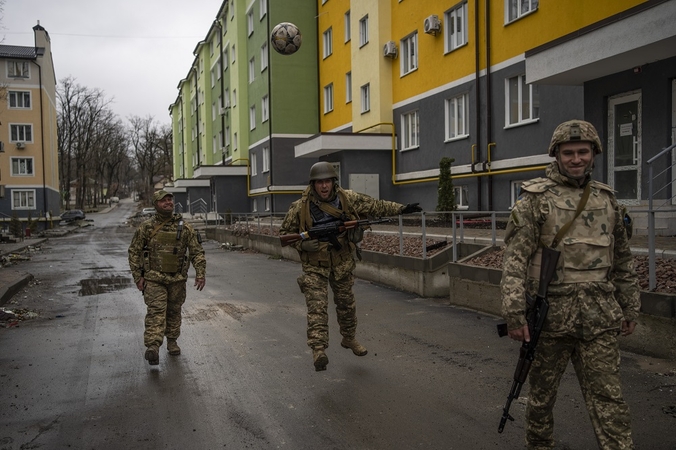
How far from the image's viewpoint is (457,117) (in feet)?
61.9

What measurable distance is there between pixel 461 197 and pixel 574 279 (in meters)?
15.8

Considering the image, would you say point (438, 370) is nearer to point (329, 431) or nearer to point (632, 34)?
point (329, 431)

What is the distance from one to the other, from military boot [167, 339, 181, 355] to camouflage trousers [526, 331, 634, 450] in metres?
4.07

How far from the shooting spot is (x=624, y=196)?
39.6 feet

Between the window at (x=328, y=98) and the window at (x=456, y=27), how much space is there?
10.9 m

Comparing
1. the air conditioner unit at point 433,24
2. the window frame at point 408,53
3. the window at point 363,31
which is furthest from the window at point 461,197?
the window at point 363,31

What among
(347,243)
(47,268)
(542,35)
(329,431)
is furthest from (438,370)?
(47,268)

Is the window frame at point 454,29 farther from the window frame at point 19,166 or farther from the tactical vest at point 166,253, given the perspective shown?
the window frame at point 19,166

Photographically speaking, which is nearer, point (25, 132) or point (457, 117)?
point (457, 117)

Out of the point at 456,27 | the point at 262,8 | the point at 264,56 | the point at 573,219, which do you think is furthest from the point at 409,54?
the point at 573,219

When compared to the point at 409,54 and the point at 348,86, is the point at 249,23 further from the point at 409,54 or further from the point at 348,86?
the point at 409,54

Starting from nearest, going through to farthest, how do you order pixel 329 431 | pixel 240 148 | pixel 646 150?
pixel 329 431
pixel 646 150
pixel 240 148

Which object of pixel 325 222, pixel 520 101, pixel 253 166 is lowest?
pixel 325 222

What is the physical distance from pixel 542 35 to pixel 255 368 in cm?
1253
